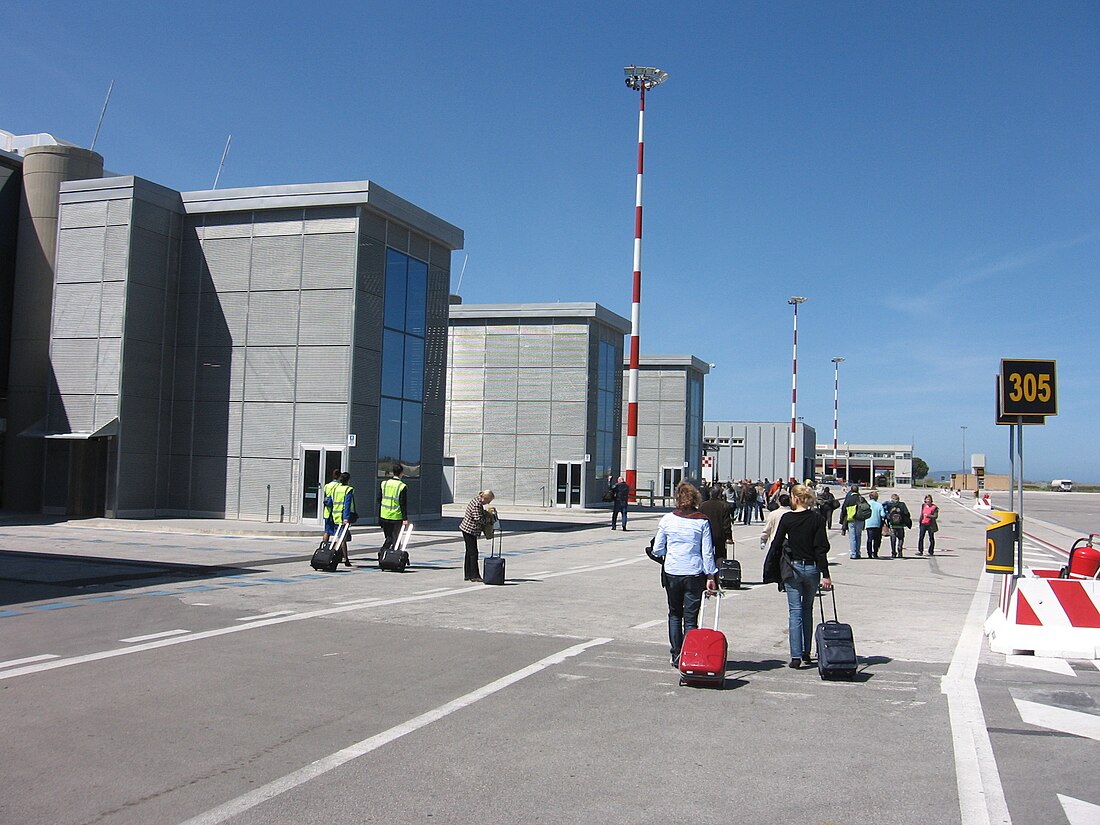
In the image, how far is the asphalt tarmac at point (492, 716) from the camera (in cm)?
493

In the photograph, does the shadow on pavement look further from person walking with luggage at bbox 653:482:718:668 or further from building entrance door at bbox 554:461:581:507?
building entrance door at bbox 554:461:581:507

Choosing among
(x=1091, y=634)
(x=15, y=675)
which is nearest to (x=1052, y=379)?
(x=1091, y=634)

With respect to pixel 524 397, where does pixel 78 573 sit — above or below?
below

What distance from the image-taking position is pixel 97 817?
4.59m

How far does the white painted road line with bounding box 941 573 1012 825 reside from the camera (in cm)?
491

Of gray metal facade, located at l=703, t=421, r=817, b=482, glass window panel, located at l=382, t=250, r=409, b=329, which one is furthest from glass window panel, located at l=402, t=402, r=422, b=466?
gray metal facade, located at l=703, t=421, r=817, b=482

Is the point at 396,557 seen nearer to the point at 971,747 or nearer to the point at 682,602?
the point at 682,602

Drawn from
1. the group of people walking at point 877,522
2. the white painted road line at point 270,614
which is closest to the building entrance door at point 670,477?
Answer: the group of people walking at point 877,522

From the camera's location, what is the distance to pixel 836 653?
312 inches

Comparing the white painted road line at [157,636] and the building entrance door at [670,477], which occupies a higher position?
the building entrance door at [670,477]

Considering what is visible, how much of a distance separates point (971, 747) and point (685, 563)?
2.89 meters

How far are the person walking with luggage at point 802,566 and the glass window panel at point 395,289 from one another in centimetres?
2016

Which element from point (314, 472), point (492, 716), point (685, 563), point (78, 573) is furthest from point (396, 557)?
point (314, 472)

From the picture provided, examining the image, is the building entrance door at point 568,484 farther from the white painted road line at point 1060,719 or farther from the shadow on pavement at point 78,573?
the white painted road line at point 1060,719
